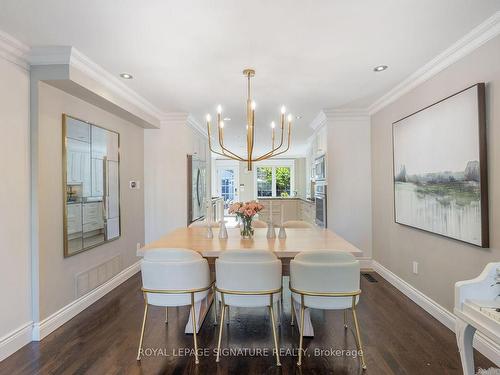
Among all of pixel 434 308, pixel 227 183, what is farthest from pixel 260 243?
pixel 227 183

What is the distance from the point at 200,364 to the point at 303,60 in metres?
2.61

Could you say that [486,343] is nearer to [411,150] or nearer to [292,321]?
[292,321]

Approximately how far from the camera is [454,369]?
2.05m

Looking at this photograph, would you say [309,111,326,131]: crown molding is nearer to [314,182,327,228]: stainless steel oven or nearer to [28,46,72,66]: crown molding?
[314,182,327,228]: stainless steel oven

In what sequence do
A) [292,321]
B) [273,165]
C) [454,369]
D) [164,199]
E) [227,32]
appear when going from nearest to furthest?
[454,369], [227,32], [292,321], [164,199], [273,165]

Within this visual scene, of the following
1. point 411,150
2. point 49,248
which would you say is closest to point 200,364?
point 49,248

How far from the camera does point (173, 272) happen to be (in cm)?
214

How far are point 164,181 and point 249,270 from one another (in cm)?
298

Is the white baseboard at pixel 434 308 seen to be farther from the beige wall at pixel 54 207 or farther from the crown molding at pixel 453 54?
the beige wall at pixel 54 207

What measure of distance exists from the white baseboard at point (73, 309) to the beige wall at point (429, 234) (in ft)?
11.5

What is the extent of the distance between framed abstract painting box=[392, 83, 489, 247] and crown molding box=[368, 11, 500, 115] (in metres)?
0.31

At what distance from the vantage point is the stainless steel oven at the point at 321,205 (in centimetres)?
463

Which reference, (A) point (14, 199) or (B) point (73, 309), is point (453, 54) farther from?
(B) point (73, 309)

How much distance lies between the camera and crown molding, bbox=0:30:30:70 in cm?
221
